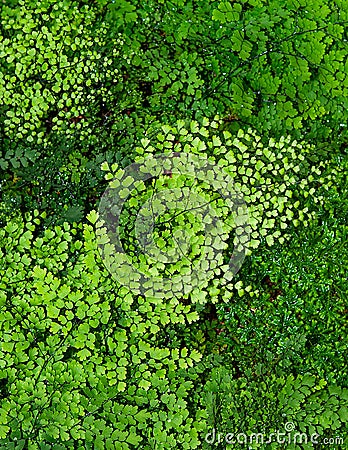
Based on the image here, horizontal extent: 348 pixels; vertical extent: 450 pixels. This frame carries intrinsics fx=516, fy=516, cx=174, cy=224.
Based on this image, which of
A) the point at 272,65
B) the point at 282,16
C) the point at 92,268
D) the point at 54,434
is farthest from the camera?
the point at 272,65

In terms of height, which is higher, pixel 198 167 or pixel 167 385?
pixel 198 167

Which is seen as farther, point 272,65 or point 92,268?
point 272,65

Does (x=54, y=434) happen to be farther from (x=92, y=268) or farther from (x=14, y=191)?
(x=14, y=191)

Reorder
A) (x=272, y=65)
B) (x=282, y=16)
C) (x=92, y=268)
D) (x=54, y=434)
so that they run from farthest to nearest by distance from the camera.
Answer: (x=272, y=65)
(x=282, y=16)
(x=92, y=268)
(x=54, y=434)

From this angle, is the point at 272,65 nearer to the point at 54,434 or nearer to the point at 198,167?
the point at 198,167

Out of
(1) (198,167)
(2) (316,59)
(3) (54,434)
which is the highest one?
(2) (316,59)

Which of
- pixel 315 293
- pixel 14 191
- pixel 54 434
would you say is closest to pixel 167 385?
pixel 54 434
